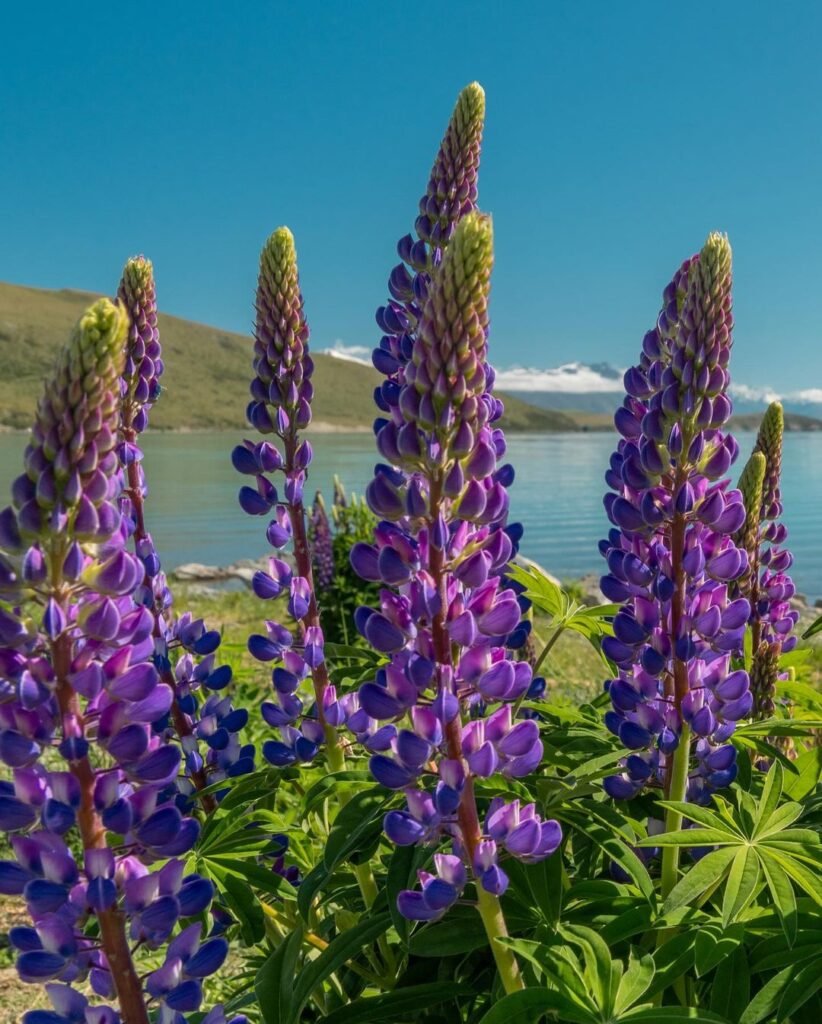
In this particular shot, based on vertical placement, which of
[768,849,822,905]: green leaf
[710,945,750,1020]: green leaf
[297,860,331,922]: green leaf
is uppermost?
[768,849,822,905]: green leaf

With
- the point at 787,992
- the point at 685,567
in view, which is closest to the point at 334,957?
the point at 787,992

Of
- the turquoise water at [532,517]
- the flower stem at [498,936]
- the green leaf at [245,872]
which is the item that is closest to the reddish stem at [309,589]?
the green leaf at [245,872]

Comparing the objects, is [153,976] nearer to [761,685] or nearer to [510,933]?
[510,933]

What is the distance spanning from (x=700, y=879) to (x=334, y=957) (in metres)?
0.74

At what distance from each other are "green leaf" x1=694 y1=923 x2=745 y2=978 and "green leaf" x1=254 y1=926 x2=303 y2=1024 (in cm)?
79

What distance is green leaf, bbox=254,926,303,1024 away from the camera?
190 cm

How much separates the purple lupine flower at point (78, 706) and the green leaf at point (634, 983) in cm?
75

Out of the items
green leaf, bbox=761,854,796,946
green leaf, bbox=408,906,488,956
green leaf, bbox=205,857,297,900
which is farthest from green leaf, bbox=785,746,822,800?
green leaf, bbox=205,857,297,900

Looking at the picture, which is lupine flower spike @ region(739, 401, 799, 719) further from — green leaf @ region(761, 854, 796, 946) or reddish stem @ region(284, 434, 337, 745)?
reddish stem @ region(284, 434, 337, 745)

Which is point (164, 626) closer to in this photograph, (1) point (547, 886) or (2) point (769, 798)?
(1) point (547, 886)

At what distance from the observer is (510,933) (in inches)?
80.0

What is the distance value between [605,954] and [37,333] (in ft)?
673

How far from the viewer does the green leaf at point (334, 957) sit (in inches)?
73.2

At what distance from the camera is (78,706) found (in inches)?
58.9
